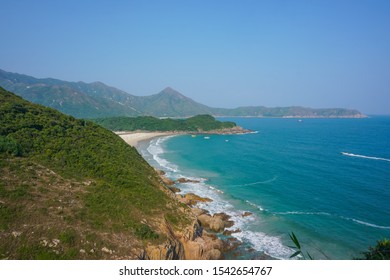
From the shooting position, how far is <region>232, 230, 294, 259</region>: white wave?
22219mm

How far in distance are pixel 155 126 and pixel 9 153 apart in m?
108

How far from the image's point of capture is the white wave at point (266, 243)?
Result: 2222 centimetres

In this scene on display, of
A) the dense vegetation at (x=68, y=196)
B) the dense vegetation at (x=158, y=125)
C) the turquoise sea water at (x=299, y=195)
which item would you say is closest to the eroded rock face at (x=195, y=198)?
the turquoise sea water at (x=299, y=195)

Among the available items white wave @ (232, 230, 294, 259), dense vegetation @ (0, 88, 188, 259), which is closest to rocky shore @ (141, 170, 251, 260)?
dense vegetation @ (0, 88, 188, 259)

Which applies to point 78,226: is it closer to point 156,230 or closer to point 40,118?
→ point 156,230

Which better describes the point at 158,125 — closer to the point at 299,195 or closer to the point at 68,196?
the point at 299,195

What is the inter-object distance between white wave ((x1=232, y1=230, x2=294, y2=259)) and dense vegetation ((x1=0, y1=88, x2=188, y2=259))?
22.0 ft

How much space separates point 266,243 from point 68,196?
55.4 ft

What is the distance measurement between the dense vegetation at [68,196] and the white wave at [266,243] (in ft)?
22.0

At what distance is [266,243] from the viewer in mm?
23922

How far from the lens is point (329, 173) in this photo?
46719 millimetres

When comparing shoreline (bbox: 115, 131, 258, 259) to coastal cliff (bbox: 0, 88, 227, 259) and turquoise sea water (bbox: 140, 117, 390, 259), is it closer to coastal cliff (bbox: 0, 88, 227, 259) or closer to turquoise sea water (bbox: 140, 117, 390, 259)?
coastal cliff (bbox: 0, 88, 227, 259)

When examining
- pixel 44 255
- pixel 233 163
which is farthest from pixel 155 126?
pixel 44 255

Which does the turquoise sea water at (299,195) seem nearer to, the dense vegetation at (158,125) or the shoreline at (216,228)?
the shoreline at (216,228)
